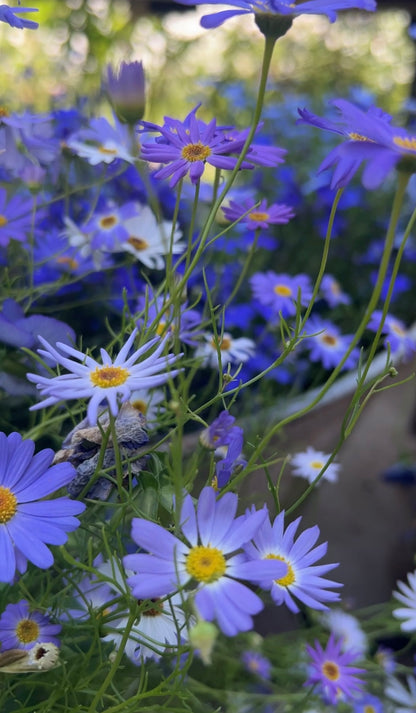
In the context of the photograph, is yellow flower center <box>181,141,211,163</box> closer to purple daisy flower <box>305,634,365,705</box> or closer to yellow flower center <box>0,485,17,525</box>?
yellow flower center <box>0,485,17,525</box>

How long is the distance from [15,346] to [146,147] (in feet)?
0.52

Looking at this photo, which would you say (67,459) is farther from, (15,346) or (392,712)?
(392,712)

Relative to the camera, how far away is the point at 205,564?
26cm

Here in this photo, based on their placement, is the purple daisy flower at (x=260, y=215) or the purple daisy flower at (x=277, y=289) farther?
the purple daisy flower at (x=277, y=289)

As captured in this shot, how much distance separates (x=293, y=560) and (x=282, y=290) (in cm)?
40

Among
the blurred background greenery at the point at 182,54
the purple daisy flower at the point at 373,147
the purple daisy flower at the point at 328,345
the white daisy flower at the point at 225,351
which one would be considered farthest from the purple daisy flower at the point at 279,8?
the blurred background greenery at the point at 182,54

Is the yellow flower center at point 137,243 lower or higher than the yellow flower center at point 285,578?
higher

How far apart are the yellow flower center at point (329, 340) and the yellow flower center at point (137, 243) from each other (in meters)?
0.30

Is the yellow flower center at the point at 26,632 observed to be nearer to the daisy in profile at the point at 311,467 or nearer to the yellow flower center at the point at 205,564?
the yellow flower center at the point at 205,564

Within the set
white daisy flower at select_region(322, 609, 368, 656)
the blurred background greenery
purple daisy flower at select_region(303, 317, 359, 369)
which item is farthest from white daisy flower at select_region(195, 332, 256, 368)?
the blurred background greenery

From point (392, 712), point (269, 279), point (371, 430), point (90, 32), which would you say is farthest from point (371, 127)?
point (371, 430)

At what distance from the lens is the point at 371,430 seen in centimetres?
128

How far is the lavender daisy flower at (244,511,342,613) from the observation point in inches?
11.5

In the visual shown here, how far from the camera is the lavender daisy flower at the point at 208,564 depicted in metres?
0.23
